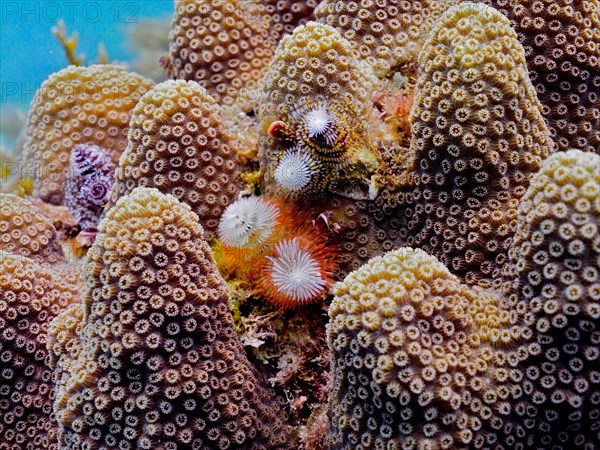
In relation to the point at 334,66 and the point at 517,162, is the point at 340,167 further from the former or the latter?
the point at 517,162

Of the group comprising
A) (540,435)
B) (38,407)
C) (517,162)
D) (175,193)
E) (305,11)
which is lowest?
(38,407)

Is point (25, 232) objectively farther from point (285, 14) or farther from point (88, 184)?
point (285, 14)

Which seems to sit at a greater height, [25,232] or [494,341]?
[494,341]

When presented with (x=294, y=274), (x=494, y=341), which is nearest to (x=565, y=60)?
(x=494, y=341)

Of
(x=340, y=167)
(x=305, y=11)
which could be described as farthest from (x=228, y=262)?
(x=305, y=11)

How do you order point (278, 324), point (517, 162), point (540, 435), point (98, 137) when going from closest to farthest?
point (540, 435)
point (517, 162)
point (278, 324)
point (98, 137)
